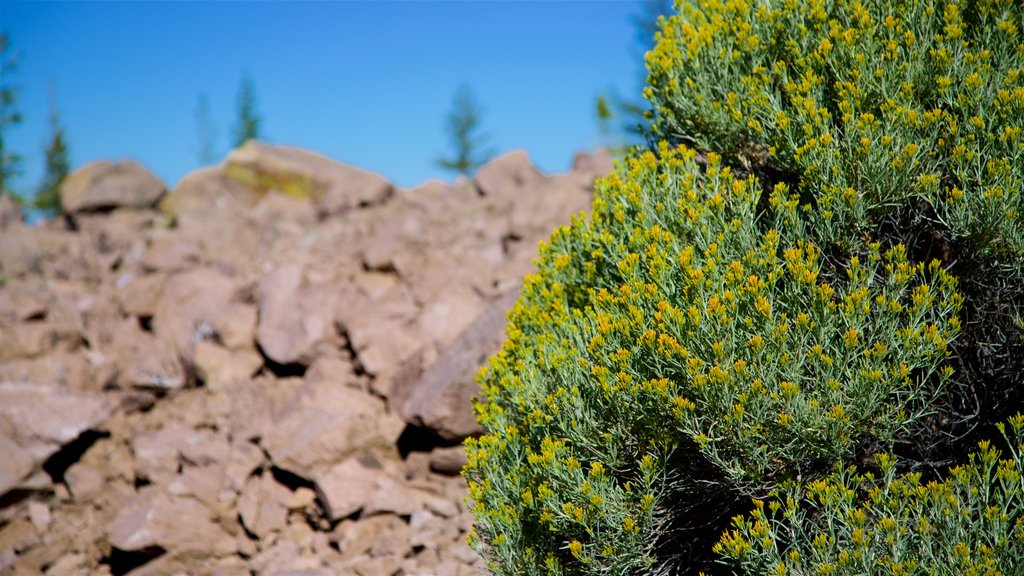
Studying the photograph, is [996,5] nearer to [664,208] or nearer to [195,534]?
[664,208]

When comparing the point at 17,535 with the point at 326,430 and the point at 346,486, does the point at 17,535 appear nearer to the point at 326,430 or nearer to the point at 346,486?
the point at 326,430

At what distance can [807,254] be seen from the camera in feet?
13.0

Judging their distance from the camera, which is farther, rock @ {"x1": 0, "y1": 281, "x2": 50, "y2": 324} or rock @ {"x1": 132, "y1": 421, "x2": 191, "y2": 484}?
rock @ {"x1": 0, "y1": 281, "x2": 50, "y2": 324}

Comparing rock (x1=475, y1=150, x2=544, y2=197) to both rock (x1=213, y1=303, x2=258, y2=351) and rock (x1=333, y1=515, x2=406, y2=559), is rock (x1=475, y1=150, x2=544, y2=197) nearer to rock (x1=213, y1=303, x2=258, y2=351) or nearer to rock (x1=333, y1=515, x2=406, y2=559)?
rock (x1=213, y1=303, x2=258, y2=351)

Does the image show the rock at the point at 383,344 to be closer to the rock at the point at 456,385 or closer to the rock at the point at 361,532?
the rock at the point at 456,385

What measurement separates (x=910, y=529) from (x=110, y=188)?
70.9ft

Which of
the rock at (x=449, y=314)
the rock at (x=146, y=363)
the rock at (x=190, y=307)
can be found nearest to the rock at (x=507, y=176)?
the rock at (x=449, y=314)

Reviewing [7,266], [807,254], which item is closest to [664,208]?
[807,254]

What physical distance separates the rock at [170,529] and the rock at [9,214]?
1484 cm

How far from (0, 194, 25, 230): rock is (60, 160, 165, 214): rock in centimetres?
142

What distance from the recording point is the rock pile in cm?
796

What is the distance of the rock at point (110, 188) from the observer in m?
19.4

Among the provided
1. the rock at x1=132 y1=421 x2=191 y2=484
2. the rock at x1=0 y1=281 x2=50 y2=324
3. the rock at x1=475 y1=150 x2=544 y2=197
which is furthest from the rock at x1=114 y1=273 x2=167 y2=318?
the rock at x1=475 y1=150 x2=544 y2=197

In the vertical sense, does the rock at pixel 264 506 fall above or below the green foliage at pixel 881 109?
below
